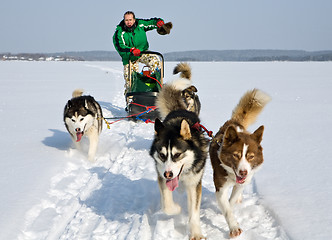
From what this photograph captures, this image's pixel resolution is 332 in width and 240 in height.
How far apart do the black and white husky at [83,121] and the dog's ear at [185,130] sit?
2.17m

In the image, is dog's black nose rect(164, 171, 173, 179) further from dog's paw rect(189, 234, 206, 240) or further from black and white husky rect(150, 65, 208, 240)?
dog's paw rect(189, 234, 206, 240)

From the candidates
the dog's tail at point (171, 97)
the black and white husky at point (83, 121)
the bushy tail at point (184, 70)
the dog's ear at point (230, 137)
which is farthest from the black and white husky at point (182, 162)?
Result: the bushy tail at point (184, 70)

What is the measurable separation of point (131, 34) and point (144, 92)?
A: 4.31 feet

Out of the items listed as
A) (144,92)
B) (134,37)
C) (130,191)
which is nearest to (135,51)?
(134,37)

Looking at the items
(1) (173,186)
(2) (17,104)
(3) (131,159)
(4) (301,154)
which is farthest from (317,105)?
(2) (17,104)

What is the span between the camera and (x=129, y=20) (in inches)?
249

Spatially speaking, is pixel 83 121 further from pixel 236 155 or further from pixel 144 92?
pixel 236 155

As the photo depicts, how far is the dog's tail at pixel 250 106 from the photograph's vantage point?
9.76 feet

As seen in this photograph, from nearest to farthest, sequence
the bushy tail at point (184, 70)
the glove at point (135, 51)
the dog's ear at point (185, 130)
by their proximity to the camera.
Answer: the dog's ear at point (185, 130) → the bushy tail at point (184, 70) → the glove at point (135, 51)

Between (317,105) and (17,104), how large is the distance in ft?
27.7

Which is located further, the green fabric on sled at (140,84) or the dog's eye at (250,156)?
the green fabric on sled at (140,84)

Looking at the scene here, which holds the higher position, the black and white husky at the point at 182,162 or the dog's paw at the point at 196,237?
the black and white husky at the point at 182,162

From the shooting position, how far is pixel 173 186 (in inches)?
92.5

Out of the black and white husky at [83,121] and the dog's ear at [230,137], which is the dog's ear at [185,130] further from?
the black and white husky at [83,121]
